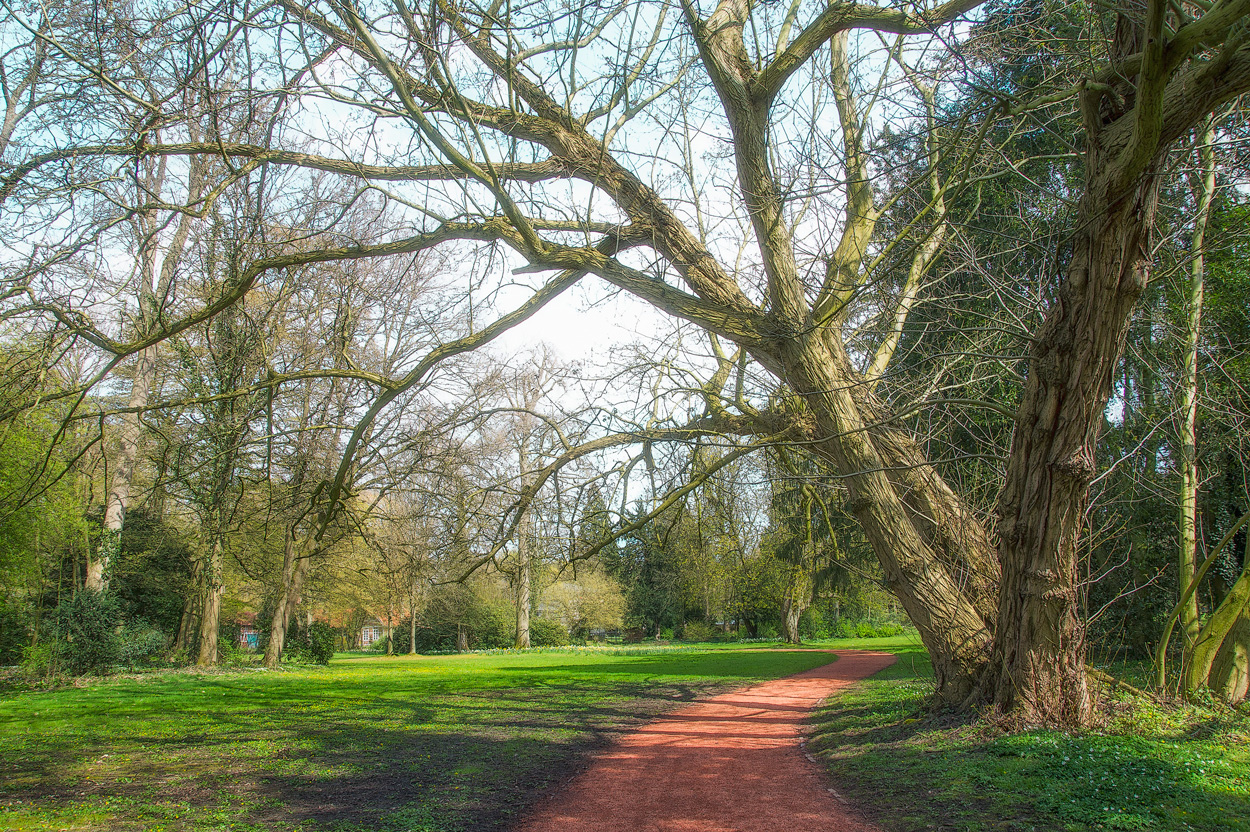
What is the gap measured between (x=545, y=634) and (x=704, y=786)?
31645mm

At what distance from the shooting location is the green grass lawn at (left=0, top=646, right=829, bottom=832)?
510 cm

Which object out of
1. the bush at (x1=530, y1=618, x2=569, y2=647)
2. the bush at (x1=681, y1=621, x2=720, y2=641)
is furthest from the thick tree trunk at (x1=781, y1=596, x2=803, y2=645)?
the bush at (x1=530, y1=618, x2=569, y2=647)

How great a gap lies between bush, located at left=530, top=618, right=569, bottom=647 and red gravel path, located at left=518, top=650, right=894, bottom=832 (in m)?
27.3

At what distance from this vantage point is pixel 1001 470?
8969 mm

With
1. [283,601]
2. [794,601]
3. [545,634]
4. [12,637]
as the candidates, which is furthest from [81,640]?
[794,601]

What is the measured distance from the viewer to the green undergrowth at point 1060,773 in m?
4.52

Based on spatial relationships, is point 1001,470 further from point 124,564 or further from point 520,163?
point 124,564

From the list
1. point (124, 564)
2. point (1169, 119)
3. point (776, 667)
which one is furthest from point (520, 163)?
point (124, 564)

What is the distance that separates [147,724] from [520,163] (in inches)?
316

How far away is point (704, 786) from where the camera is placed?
20.8 ft

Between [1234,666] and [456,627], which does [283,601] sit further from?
[1234,666]

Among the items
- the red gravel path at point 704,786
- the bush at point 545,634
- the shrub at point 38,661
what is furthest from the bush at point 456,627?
the red gravel path at point 704,786

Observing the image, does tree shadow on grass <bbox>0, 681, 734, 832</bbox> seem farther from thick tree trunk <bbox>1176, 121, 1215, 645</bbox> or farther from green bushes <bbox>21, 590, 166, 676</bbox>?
thick tree trunk <bbox>1176, 121, 1215, 645</bbox>

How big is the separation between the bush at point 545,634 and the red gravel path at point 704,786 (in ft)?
89.6
